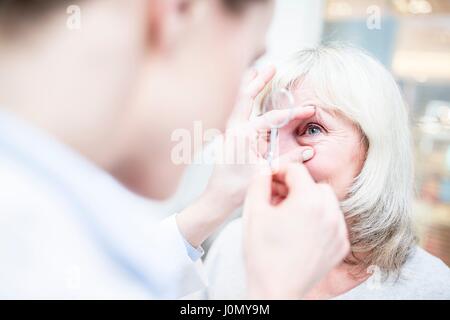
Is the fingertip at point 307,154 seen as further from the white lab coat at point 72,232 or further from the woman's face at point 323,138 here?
the white lab coat at point 72,232

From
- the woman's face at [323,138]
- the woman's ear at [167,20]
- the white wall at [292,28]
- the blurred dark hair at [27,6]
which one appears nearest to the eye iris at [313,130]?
the woman's face at [323,138]

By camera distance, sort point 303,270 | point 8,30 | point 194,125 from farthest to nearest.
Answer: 1. point 194,125
2. point 8,30
3. point 303,270

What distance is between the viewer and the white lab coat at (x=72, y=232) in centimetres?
90

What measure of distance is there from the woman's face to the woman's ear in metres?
0.27

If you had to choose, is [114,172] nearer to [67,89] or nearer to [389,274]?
[67,89]

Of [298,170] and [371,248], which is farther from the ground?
[298,170]

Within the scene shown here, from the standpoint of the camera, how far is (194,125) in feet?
3.24

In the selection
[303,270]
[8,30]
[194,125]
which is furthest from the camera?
[194,125]

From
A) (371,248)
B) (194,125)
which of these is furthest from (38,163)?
(371,248)

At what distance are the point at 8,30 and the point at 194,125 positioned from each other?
401 millimetres

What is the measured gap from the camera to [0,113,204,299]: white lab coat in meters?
0.90

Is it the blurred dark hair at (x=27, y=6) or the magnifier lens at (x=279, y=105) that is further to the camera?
the magnifier lens at (x=279, y=105)

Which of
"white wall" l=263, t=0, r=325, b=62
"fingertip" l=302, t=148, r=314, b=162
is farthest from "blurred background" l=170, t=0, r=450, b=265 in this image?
"fingertip" l=302, t=148, r=314, b=162
